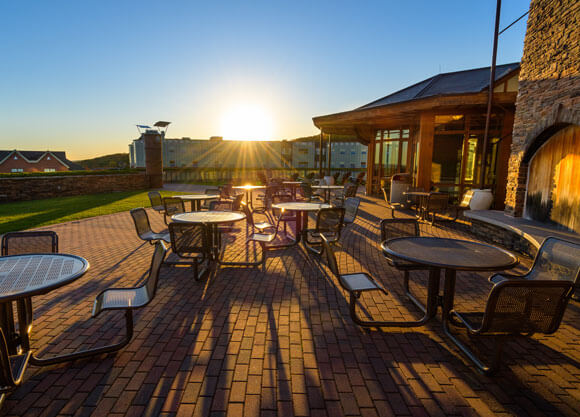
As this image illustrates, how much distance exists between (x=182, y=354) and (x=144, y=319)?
865 millimetres

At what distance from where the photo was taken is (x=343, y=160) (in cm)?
3875

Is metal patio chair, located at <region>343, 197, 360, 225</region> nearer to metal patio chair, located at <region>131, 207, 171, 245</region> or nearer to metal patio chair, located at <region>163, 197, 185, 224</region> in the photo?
metal patio chair, located at <region>131, 207, 171, 245</region>

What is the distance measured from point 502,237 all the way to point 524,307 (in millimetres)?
5092

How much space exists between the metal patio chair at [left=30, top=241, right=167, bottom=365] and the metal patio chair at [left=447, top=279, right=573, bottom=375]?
2.53 metres

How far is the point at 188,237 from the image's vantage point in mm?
4055

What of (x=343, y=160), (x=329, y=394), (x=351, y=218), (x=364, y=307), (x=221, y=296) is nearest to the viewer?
(x=329, y=394)

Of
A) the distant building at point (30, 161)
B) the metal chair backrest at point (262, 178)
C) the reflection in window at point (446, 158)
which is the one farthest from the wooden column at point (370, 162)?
the distant building at point (30, 161)

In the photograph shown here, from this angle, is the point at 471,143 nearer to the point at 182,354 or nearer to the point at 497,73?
the point at 497,73

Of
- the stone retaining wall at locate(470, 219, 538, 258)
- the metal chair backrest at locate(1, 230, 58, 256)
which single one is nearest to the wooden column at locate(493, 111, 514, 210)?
the stone retaining wall at locate(470, 219, 538, 258)

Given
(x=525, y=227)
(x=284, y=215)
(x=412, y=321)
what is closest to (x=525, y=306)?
(x=412, y=321)

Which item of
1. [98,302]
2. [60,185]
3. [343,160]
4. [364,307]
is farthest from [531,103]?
[343,160]

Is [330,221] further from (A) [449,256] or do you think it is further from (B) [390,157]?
(B) [390,157]

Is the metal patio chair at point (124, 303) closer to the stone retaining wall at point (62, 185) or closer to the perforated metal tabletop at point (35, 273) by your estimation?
the perforated metal tabletop at point (35, 273)

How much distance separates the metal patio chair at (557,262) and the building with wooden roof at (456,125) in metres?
7.60
